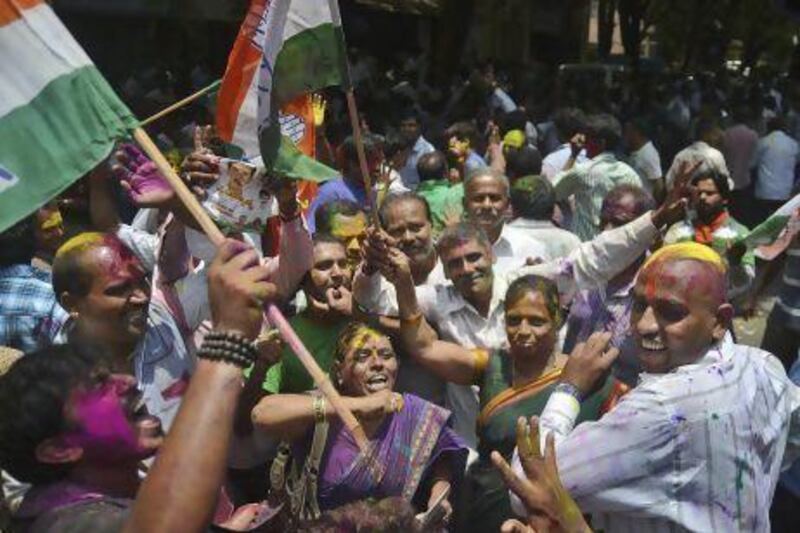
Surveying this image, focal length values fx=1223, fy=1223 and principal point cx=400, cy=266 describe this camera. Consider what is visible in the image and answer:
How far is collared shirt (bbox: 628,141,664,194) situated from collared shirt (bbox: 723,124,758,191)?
3.69 meters

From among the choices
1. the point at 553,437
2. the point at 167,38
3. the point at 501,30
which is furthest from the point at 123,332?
the point at 501,30

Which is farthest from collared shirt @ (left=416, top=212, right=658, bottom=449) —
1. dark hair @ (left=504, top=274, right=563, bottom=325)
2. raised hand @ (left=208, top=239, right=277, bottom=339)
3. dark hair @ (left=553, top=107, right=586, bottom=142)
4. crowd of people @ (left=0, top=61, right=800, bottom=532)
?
dark hair @ (left=553, top=107, right=586, bottom=142)

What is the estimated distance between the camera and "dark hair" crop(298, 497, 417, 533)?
260 cm

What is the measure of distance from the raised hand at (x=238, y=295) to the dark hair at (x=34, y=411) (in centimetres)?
44

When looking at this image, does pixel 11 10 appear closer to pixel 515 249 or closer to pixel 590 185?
pixel 515 249

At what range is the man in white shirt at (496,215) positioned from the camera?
5484 mm

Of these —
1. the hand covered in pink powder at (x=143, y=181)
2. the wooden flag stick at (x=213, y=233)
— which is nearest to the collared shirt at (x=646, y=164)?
the hand covered in pink powder at (x=143, y=181)

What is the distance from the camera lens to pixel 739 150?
13.1 metres

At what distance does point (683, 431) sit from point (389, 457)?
41.8 inches

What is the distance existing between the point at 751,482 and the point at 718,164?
3018mm

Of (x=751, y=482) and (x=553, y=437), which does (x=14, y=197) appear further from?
(x=751, y=482)

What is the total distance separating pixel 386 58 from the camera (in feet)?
74.9

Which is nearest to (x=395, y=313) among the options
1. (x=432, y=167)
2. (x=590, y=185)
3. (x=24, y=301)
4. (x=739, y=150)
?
(x=24, y=301)

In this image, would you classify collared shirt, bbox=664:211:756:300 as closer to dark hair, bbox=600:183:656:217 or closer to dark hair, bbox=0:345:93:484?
dark hair, bbox=600:183:656:217
